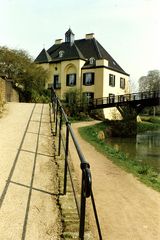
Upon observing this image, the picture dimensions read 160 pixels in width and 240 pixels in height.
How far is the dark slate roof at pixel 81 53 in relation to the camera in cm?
4242

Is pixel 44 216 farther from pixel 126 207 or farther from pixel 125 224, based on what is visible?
pixel 126 207

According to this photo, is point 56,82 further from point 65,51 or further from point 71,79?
point 65,51

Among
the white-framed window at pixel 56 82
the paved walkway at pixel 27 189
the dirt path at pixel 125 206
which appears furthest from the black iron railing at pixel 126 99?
the dirt path at pixel 125 206

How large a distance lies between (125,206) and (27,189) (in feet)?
5.65

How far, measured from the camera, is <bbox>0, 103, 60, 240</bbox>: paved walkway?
4090 millimetres

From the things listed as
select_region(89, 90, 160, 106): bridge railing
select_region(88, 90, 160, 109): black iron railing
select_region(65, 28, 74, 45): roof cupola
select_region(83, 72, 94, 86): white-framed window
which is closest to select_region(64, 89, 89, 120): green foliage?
select_region(88, 90, 160, 109): black iron railing

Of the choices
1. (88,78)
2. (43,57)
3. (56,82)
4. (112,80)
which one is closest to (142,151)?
(88,78)

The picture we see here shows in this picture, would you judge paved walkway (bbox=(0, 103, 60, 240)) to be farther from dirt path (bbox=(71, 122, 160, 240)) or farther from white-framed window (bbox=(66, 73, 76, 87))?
white-framed window (bbox=(66, 73, 76, 87))

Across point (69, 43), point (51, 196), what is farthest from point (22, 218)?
point (69, 43)

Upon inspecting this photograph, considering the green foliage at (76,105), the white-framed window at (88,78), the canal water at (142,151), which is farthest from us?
the white-framed window at (88,78)

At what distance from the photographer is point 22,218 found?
4.36m

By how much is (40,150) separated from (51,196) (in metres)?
3.23

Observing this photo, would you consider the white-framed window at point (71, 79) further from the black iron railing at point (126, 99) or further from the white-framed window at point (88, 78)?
the black iron railing at point (126, 99)

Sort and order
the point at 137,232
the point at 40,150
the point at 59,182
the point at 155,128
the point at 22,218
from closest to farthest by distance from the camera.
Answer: the point at 22,218 < the point at 137,232 < the point at 59,182 < the point at 40,150 < the point at 155,128
